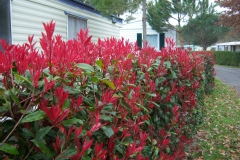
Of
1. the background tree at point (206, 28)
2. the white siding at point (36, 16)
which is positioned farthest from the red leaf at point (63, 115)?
the background tree at point (206, 28)

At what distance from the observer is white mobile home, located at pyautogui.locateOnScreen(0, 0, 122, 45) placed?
5723 mm

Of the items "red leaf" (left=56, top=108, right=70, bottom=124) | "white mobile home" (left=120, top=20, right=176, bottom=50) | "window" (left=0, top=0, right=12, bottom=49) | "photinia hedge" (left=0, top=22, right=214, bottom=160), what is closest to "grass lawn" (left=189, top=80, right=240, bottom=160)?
"photinia hedge" (left=0, top=22, right=214, bottom=160)

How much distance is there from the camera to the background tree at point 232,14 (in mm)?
20344

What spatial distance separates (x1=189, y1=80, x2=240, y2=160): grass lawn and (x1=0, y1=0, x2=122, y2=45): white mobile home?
4718mm

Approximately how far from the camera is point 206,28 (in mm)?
35188

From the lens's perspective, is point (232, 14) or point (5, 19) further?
point (232, 14)

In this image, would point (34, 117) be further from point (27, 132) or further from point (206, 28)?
point (206, 28)

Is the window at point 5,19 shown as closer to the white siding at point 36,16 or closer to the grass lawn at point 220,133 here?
the white siding at point 36,16

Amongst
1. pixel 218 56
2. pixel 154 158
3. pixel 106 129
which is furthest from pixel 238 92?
pixel 218 56

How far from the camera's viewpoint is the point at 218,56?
3069cm

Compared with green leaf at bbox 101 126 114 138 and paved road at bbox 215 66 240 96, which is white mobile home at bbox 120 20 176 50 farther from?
green leaf at bbox 101 126 114 138

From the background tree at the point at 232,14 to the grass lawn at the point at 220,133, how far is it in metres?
13.6

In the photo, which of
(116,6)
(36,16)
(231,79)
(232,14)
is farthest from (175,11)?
(36,16)

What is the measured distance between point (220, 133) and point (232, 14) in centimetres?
1824
